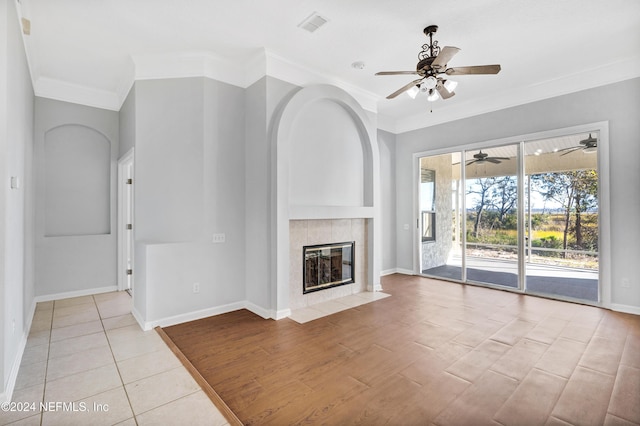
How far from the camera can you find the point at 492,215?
17.4 ft

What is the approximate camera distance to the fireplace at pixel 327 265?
430cm

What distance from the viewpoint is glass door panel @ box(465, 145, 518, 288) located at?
5094 mm

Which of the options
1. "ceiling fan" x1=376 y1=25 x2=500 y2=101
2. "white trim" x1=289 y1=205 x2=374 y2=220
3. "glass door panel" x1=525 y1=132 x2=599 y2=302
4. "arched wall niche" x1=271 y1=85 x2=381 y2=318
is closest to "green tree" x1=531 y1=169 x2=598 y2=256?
"glass door panel" x1=525 y1=132 x2=599 y2=302

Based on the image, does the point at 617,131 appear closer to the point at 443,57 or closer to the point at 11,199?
the point at 443,57

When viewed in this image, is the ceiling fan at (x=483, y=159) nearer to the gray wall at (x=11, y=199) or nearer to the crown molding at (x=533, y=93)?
the crown molding at (x=533, y=93)

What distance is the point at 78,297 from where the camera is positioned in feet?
15.4

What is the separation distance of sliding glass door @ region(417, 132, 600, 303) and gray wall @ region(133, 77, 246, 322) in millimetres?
3996

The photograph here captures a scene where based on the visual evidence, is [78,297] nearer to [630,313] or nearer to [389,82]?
[389,82]

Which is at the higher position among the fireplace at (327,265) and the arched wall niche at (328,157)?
the arched wall niche at (328,157)

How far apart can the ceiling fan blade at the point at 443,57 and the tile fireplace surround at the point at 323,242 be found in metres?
2.35

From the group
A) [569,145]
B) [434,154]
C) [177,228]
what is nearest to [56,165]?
[177,228]

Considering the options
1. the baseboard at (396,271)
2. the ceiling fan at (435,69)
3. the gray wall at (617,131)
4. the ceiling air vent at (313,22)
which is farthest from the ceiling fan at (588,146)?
the ceiling air vent at (313,22)

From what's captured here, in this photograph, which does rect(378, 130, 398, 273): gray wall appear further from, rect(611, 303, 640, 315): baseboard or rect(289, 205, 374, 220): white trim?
rect(611, 303, 640, 315): baseboard

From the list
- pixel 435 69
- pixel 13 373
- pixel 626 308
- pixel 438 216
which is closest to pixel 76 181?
pixel 13 373
